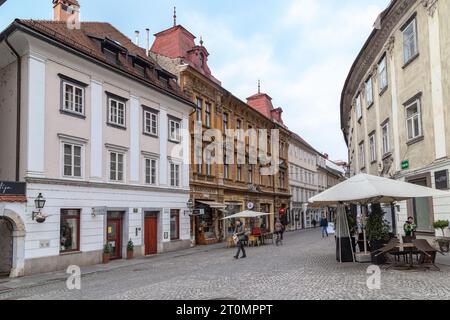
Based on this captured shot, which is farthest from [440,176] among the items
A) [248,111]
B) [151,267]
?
[248,111]

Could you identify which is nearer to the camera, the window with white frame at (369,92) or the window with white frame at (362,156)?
the window with white frame at (369,92)

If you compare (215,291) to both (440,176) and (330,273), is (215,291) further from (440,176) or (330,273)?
(440,176)

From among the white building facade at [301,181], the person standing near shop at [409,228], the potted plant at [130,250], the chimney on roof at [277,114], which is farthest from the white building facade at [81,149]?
the white building facade at [301,181]

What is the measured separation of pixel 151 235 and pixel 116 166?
15.0 feet

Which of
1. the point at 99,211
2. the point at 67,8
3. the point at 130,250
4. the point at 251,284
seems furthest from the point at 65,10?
the point at 251,284

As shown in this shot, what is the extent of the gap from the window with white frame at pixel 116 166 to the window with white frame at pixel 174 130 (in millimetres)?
4816

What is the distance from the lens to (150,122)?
958 inches

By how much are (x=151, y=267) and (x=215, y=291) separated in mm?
7608

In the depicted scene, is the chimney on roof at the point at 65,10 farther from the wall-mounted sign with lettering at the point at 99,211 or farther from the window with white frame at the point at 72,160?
the wall-mounted sign with lettering at the point at 99,211

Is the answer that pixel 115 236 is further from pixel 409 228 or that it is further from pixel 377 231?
pixel 409 228

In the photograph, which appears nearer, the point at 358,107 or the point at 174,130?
the point at 174,130

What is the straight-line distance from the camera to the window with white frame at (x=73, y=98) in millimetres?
18766

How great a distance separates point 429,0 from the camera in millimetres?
16297
